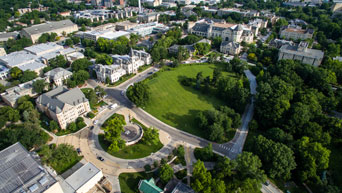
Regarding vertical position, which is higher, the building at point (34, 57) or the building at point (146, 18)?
the building at point (146, 18)

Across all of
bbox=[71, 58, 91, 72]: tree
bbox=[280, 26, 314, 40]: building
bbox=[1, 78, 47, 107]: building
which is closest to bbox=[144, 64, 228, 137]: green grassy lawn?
bbox=[71, 58, 91, 72]: tree

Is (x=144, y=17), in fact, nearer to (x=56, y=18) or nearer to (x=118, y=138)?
(x=56, y=18)

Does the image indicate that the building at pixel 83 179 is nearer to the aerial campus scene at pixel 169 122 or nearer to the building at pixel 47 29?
the aerial campus scene at pixel 169 122

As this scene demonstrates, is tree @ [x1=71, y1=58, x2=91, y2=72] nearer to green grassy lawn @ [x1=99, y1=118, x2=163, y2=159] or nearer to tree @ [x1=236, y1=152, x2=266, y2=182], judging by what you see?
green grassy lawn @ [x1=99, y1=118, x2=163, y2=159]

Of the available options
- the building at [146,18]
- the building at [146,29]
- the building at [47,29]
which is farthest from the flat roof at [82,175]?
the building at [146,18]

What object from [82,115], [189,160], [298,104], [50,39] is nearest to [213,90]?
[298,104]

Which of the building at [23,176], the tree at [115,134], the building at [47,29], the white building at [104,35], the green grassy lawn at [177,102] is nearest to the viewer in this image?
the building at [23,176]

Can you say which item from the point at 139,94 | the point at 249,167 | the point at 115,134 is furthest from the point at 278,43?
the point at 115,134

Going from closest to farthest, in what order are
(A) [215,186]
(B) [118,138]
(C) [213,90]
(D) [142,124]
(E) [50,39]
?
(A) [215,186] → (B) [118,138] → (D) [142,124] → (C) [213,90] → (E) [50,39]
